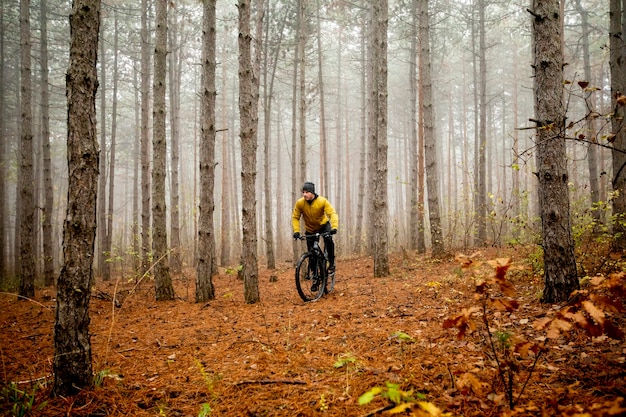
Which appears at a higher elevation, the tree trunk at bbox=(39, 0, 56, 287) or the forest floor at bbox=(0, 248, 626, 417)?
the tree trunk at bbox=(39, 0, 56, 287)

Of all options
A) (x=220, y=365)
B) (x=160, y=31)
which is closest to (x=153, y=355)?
(x=220, y=365)

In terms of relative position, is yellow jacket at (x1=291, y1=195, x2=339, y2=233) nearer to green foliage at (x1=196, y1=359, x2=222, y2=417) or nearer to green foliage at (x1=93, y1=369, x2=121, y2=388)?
green foliage at (x1=196, y1=359, x2=222, y2=417)

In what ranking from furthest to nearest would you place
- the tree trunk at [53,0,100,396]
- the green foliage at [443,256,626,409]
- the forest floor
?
the tree trunk at [53,0,100,396], the forest floor, the green foliage at [443,256,626,409]

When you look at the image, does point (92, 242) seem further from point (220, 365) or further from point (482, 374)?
point (482, 374)

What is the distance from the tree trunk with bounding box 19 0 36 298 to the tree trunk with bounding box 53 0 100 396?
7.20 m

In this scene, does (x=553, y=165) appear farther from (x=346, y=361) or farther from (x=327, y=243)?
(x=327, y=243)

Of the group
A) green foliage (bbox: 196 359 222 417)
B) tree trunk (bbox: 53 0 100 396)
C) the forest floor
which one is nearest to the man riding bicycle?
the forest floor

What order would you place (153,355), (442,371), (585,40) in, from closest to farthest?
(442,371) < (153,355) < (585,40)

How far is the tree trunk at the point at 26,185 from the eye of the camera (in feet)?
27.2

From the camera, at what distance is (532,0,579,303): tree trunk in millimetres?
4344

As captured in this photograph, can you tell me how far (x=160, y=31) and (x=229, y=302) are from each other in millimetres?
6220

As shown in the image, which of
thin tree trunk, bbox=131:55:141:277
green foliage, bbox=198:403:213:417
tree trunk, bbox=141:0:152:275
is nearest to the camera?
green foliage, bbox=198:403:213:417

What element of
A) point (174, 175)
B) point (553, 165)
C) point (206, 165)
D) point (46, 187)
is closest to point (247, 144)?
point (206, 165)

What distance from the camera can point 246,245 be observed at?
639cm
